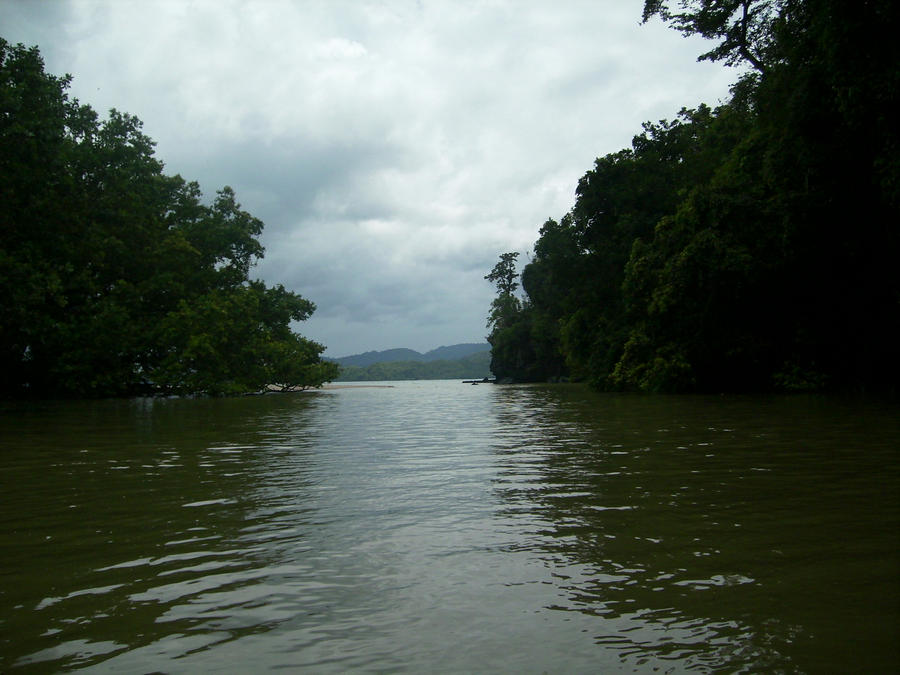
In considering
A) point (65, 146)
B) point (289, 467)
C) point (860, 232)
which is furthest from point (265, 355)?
point (289, 467)

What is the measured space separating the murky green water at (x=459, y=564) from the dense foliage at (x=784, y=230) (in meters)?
13.1

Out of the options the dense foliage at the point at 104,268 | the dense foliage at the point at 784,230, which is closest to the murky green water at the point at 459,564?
the dense foliage at the point at 784,230

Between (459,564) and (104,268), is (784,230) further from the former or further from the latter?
(104,268)

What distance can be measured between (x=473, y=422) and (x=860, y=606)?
553 inches

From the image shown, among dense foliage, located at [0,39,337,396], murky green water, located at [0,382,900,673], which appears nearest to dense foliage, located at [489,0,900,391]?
murky green water, located at [0,382,900,673]

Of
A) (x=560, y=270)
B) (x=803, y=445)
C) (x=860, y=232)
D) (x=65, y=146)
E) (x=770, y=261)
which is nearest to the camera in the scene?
(x=803, y=445)

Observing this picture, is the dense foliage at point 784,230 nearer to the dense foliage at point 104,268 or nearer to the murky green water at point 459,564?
the murky green water at point 459,564

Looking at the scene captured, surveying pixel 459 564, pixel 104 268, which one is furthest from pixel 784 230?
pixel 104 268

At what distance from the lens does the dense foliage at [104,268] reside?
2714 cm

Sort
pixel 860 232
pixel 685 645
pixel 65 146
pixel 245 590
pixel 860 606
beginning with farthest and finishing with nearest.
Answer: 1. pixel 65 146
2. pixel 860 232
3. pixel 245 590
4. pixel 860 606
5. pixel 685 645

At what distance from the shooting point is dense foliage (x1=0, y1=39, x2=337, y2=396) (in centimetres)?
2714

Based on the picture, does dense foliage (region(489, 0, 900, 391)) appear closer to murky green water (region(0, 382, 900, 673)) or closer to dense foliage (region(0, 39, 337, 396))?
murky green water (region(0, 382, 900, 673))

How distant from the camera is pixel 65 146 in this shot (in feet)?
99.7

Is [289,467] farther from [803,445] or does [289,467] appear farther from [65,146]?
[65,146]
